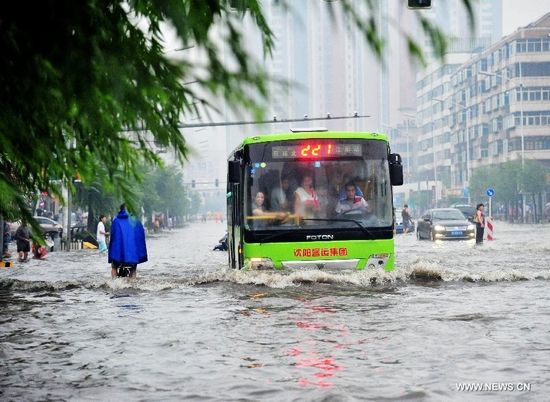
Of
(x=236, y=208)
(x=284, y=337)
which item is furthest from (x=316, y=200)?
(x=284, y=337)

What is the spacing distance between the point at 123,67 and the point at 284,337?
637 centimetres

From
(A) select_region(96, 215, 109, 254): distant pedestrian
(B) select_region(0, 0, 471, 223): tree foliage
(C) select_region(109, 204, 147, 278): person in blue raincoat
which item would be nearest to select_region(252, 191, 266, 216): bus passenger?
(C) select_region(109, 204, 147, 278): person in blue raincoat

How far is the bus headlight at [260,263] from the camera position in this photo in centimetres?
1725

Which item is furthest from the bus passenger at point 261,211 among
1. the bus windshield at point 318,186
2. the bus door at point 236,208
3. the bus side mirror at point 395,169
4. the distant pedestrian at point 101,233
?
the distant pedestrian at point 101,233

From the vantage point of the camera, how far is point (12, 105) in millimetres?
4895

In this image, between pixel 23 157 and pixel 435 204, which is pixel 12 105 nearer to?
pixel 23 157

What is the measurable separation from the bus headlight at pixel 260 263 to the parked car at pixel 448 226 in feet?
80.9

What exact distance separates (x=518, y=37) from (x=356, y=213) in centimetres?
9269

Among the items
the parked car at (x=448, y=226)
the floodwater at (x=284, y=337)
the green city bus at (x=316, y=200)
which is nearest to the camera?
the floodwater at (x=284, y=337)

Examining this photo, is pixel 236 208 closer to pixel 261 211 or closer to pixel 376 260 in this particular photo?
pixel 261 211

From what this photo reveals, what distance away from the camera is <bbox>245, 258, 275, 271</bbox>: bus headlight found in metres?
A: 17.2

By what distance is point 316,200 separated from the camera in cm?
1734

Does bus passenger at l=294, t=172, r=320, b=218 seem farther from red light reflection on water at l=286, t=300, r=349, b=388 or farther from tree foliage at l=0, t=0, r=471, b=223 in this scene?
tree foliage at l=0, t=0, r=471, b=223

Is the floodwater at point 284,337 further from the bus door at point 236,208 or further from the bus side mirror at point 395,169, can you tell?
the bus side mirror at point 395,169
